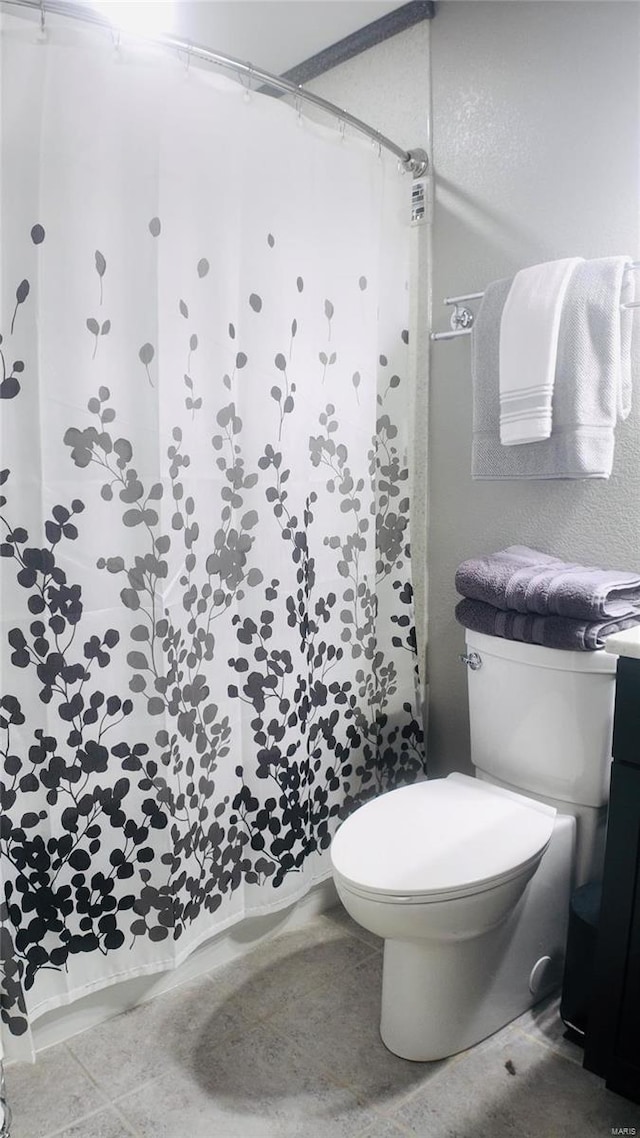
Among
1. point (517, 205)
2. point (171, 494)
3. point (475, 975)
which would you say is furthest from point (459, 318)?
point (475, 975)

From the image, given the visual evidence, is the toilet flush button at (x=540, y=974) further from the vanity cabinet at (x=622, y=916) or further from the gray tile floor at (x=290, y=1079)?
the vanity cabinet at (x=622, y=916)

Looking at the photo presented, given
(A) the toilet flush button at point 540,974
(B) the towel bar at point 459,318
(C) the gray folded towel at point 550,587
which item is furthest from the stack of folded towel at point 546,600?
(A) the toilet flush button at point 540,974

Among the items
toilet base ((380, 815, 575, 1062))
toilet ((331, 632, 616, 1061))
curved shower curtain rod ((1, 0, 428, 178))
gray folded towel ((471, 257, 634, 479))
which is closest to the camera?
curved shower curtain rod ((1, 0, 428, 178))

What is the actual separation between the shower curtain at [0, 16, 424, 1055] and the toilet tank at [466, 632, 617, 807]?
0.37 metres

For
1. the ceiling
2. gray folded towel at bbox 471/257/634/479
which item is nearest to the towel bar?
gray folded towel at bbox 471/257/634/479

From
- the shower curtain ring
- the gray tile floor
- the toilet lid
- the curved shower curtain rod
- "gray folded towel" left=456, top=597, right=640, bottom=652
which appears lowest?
the gray tile floor

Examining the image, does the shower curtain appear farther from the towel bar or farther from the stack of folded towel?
the stack of folded towel

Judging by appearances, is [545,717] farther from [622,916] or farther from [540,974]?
[540,974]

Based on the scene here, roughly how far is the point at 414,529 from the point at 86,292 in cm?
112

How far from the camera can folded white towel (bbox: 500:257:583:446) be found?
1691mm

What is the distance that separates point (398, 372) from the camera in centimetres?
209

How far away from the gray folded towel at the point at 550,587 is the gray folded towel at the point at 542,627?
2 centimetres

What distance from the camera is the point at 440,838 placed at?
1534mm

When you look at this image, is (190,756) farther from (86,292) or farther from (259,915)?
(86,292)
